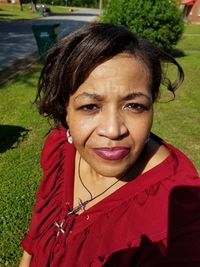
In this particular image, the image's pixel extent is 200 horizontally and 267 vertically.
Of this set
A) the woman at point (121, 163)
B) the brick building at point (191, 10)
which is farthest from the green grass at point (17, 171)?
the brick building at point (191, 10)

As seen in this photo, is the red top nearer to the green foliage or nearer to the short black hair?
the short black hair

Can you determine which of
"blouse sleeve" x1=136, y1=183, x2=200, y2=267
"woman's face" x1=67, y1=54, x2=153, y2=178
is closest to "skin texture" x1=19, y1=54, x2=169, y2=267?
"woman's face" x1=67, y1=54, x2=153, y2=178

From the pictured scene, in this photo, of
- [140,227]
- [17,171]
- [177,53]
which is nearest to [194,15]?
[177,53]

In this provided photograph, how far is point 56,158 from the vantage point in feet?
6.88

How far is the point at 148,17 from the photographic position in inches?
493

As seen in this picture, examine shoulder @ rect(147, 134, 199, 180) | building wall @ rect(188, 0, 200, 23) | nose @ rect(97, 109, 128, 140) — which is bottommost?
building wall @ rect(188, 0, 200, 23)

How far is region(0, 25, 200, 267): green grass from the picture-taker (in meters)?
3.76

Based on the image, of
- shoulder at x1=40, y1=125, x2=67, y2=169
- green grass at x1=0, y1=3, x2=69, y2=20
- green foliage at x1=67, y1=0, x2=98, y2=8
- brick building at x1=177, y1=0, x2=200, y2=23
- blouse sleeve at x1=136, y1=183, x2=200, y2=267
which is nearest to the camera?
blouse sleeve at x1=136, y1=183, x2=200, y2=267

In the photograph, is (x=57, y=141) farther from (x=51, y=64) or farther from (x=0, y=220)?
(x=0, y=220)

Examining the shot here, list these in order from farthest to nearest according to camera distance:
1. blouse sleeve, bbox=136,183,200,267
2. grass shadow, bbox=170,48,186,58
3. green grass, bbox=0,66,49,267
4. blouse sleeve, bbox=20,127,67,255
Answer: grass shadow, bbox=170,48,186,58
green grass, bbox=0,66,49,267
blouse sleeve, bbox=20,127,67,255
blouse sleeve, bbox=136,183,200,267

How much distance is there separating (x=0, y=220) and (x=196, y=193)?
9.48 ft

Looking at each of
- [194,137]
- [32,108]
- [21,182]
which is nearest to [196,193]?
[21,182]

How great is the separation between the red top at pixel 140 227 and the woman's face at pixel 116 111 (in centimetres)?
14

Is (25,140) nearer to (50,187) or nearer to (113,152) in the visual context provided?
(50,187)
